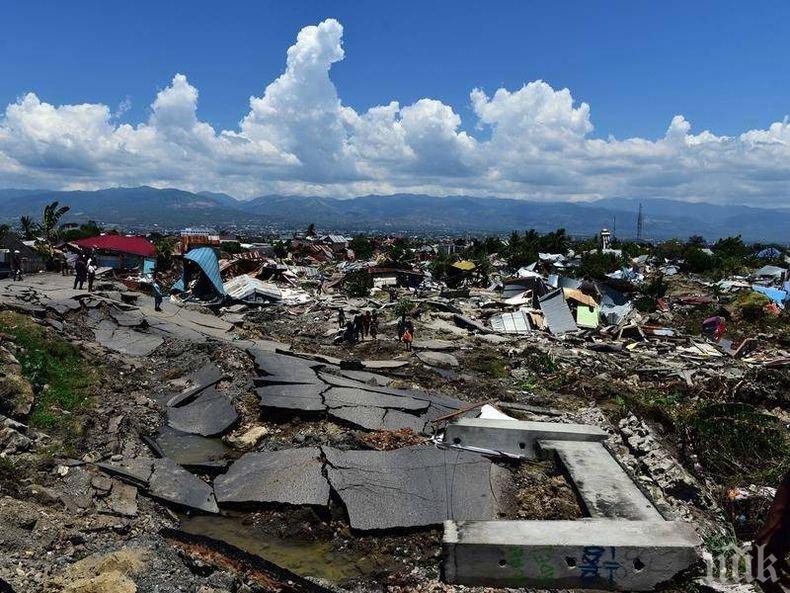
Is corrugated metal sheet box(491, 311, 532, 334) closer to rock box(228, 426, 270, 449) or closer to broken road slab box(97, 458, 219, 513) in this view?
rock box(228, 426, 270, 449)

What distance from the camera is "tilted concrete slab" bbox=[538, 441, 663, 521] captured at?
4807 mm

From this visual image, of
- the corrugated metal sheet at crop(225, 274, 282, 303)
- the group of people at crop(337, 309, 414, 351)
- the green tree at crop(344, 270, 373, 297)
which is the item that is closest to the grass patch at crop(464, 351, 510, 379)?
the group of people at crop(337, 309, 414, 351)

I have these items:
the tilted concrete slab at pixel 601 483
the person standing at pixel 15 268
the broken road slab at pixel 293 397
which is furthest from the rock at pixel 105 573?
the person standing at pixel 15 268

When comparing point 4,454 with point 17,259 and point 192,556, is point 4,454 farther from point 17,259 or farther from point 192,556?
point 17,259

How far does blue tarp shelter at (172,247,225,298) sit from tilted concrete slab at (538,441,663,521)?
52.0 feet

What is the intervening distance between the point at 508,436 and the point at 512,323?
11.7 m

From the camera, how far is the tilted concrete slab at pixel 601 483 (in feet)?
15.8

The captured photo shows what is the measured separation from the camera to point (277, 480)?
541 centimetres

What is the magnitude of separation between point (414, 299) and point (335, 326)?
593cm

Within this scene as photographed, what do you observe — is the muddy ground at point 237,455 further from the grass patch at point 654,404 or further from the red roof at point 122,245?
the red roof at point 122,245

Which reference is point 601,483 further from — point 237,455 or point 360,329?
point 360,329

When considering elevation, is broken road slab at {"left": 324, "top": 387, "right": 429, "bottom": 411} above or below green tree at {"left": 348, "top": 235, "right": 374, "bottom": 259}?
below

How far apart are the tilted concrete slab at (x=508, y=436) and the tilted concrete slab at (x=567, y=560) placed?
2100 mm

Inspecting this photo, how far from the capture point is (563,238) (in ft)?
163
